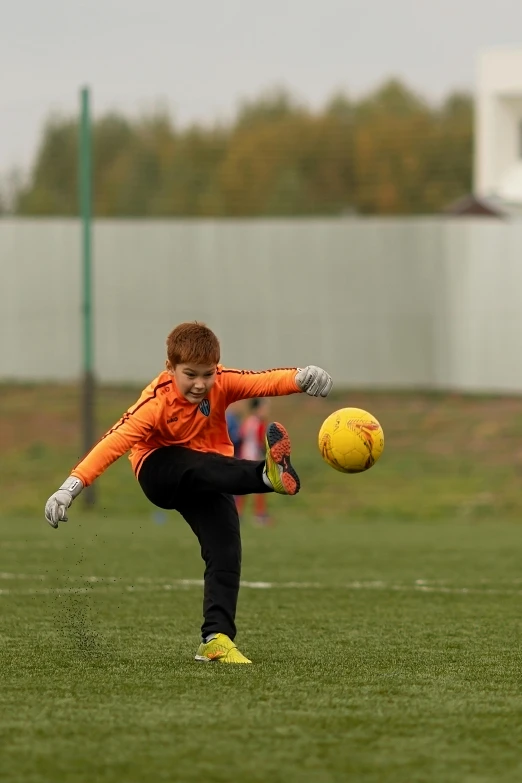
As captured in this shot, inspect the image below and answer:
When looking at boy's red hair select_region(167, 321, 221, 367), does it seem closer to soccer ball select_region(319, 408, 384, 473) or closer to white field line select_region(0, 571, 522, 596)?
soccer ball select_region(319, 408, 384, 473)

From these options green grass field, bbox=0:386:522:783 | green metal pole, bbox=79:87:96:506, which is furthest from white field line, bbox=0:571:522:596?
green metal pole, bbox=79:87:96:506

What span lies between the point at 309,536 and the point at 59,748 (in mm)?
10953

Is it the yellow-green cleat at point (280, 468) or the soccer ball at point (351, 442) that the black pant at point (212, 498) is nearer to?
the yellow-green cleat at point (280, 468)

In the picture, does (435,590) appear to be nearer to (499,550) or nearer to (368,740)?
(499,550)

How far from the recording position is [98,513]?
1930 cm

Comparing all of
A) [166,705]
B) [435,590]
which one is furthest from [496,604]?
[166,705]

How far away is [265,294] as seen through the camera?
23750 millimetres

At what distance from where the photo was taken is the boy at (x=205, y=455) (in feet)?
21.9

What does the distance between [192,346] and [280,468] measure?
0.66m

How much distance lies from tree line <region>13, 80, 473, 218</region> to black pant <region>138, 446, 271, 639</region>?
17.3m

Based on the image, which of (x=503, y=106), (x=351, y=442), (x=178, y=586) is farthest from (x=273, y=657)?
(x=503, y=106)

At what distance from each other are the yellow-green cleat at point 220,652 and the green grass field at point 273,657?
10 centimetres

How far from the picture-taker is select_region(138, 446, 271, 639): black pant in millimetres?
6805

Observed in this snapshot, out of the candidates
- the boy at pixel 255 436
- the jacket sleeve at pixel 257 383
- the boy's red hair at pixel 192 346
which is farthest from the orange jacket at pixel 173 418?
the boy at pixel 255 436
